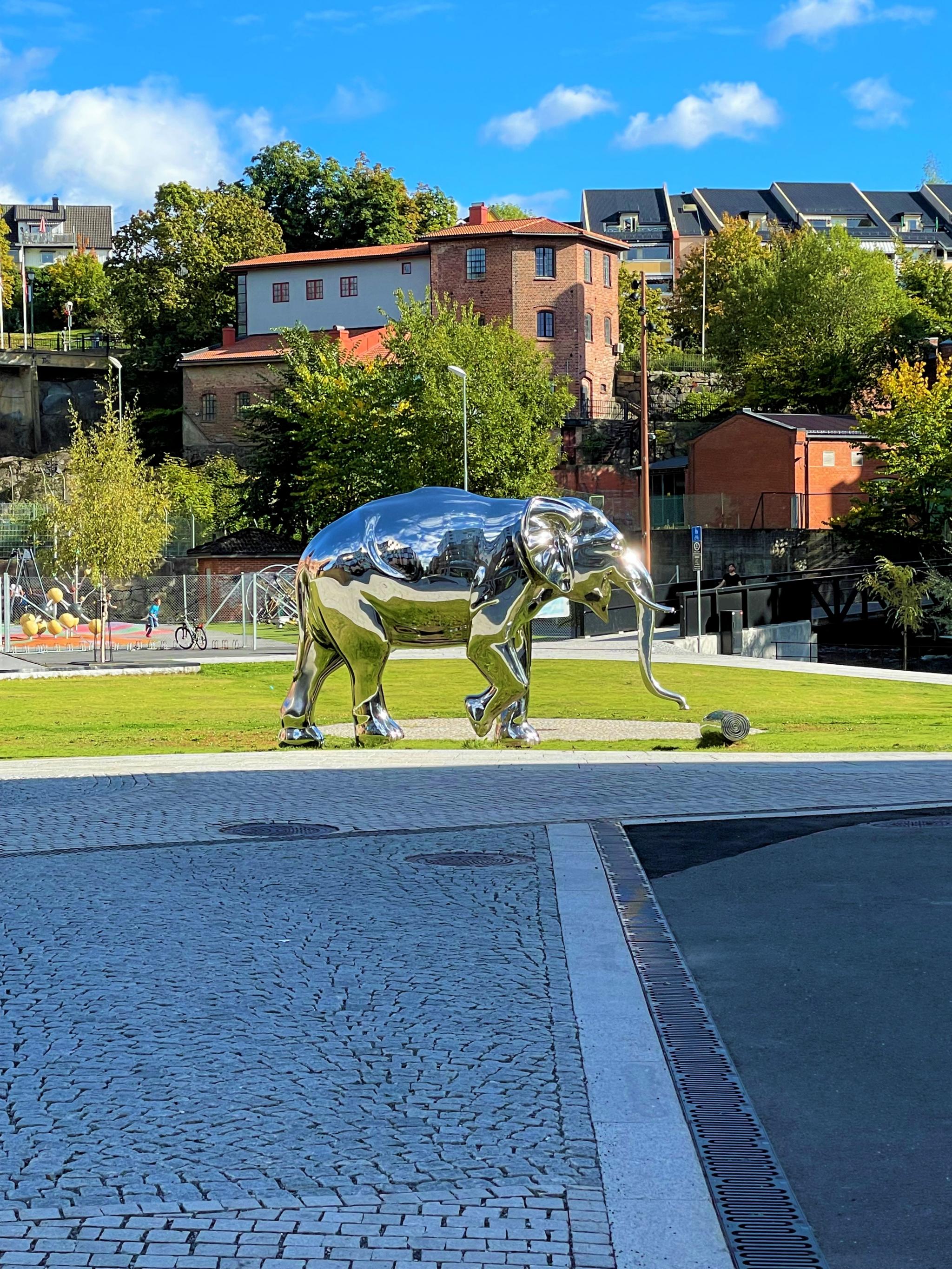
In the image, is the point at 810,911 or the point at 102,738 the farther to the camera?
the point at 102,738

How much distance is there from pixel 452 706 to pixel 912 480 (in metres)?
32.4

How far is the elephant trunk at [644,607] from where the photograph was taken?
16.4 meters

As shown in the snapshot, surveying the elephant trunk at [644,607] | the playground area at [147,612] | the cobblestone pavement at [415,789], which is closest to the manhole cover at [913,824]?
the cobblestone pavement at [415,789]

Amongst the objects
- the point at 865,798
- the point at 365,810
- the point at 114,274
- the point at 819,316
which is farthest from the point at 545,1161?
the point at 114,274

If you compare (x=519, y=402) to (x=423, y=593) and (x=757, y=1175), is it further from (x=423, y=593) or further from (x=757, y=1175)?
(x=757, y=1175)

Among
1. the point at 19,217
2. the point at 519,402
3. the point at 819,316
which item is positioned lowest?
the point at 519,402

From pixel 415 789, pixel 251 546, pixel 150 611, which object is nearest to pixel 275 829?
pixel 415 789

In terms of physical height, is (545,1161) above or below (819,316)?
below

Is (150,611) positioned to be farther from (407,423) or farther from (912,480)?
(912,480)

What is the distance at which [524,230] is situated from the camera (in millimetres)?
A: 75000

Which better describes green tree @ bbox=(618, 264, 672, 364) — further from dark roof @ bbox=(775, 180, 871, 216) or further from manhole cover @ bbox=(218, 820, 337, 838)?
manhole cover @ bbox=(218, 820, 337, 838)

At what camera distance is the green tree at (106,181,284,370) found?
87.1 meters

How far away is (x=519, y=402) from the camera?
194ft

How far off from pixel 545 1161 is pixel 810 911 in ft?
12.7
